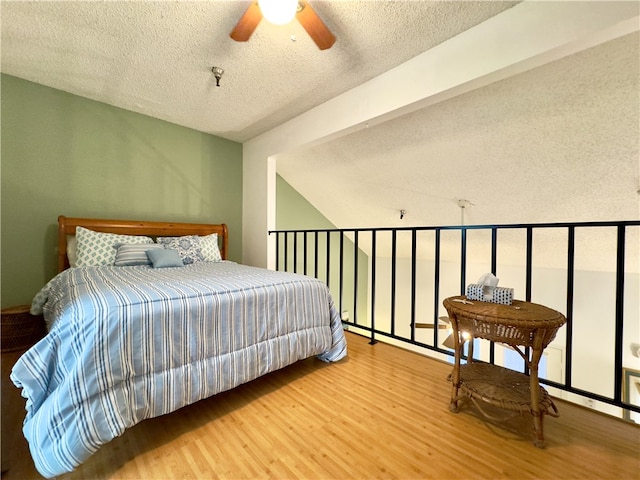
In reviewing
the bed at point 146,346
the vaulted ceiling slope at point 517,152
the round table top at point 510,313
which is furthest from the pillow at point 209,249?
the round table top at point 510,313

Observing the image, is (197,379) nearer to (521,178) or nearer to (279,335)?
(279,335)

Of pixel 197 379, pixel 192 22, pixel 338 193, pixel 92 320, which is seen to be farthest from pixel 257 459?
pixel 338 193

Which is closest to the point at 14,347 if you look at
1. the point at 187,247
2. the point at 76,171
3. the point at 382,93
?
the point at 187,247

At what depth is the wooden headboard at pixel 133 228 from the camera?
2.43m

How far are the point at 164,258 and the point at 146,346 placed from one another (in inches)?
54.9

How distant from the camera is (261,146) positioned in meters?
3.50

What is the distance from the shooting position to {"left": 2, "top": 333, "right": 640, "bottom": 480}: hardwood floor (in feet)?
3.43

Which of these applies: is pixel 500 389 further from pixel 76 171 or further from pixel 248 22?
pixel 76 171

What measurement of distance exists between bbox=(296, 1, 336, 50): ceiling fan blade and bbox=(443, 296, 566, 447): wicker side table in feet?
5.27

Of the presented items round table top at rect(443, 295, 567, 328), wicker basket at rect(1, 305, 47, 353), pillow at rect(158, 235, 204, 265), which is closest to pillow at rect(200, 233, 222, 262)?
pillow at rect(158, 235, 204, 265)

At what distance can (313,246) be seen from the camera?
485 cm

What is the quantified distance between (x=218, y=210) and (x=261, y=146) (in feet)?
3.30

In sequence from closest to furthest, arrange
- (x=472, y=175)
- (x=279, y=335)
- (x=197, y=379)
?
(x=197, y=379) < (x=279, y=335) < (x=472, y=175)

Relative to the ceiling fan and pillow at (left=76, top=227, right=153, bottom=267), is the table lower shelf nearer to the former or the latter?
the ceiling fan
